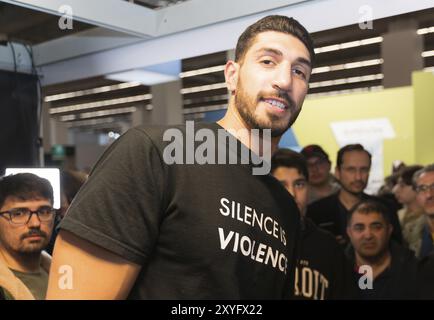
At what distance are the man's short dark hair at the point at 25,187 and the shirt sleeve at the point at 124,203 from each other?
777mm

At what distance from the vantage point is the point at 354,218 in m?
1.98

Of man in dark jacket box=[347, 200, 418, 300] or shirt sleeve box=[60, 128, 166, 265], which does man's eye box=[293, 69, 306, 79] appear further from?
man in dark jacket box=[347, 200, 418, 300]

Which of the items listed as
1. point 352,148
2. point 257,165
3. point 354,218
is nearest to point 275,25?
point 257,165

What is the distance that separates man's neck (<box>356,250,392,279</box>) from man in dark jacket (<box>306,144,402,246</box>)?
285mm

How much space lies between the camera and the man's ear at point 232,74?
2.99 ft

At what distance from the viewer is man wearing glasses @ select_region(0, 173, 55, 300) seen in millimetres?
1409

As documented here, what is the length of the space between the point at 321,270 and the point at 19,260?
39.4 inches

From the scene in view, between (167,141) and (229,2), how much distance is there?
1046mm

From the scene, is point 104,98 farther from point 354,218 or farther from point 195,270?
point 195,270

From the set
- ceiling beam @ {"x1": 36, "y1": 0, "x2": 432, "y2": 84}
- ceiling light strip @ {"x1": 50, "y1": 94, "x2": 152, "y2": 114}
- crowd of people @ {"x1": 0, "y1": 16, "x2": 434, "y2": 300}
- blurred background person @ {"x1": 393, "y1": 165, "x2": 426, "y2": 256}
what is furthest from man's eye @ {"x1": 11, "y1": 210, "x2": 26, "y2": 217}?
ceiling light strip @ {"x1": 50, "y1": 94, "x2": 152, "y2": 114}

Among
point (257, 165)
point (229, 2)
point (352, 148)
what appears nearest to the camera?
point (257, 165)

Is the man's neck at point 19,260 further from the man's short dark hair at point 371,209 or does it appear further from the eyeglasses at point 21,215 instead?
the man's short dark hair at point 371,209

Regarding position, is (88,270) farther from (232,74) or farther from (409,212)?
(409,212)

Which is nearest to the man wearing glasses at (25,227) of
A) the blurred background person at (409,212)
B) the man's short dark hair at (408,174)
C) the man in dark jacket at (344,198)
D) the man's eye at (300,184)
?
the man's eye at (300,184)
